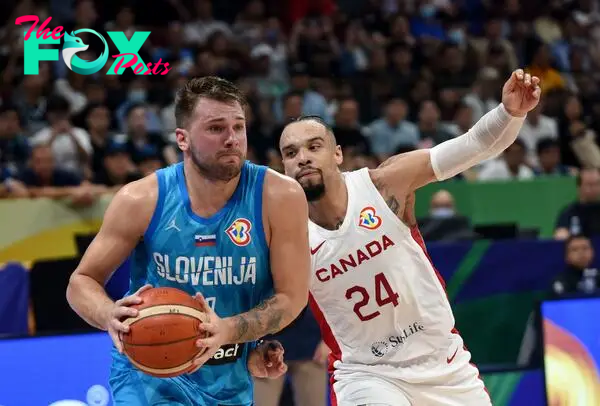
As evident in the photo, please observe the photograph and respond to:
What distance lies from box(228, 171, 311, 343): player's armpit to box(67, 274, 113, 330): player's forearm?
0.59 meters

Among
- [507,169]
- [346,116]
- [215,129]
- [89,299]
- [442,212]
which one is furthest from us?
[507,169]

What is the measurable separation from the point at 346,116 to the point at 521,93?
304 inches

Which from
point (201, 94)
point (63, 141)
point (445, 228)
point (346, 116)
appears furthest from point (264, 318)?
point (346, 116)

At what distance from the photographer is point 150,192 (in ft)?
14.6

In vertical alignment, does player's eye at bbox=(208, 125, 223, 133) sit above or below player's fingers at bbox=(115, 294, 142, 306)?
above

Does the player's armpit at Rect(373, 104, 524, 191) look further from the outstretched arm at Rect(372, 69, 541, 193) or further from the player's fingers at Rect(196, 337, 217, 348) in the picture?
the player's fingers at Rect(196, 337, 217, 348)

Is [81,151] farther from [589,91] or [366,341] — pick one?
[589,91]

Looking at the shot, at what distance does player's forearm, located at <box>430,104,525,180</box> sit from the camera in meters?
5.29

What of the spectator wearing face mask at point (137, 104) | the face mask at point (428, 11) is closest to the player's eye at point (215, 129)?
the spectator wearing face mask at point (137, 104)

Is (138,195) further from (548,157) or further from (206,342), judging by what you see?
(548,157)

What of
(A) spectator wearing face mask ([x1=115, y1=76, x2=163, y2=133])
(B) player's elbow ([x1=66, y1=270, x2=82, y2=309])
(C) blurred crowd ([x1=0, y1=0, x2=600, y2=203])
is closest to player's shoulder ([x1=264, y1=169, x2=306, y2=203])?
(B) player's elbow ([x1=66, y1=270, x2=82, y2=309])

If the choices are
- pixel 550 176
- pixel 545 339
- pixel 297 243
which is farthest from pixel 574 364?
pixel 550 176

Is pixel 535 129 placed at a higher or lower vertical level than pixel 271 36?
lower

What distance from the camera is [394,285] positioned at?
5.34m
